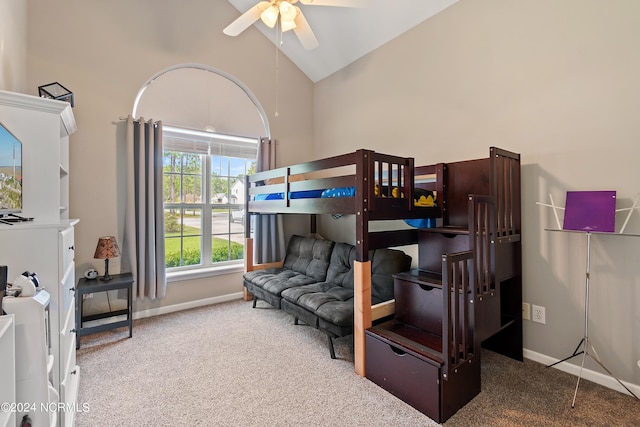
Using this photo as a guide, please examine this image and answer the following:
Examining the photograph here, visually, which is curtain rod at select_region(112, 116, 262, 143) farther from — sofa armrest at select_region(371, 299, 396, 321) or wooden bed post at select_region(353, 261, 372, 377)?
sofa armrest at select_region(371, 299, 396, 321)

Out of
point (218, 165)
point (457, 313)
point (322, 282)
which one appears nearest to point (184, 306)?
point (322, 282)

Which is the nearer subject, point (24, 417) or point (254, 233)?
point (24, 417)

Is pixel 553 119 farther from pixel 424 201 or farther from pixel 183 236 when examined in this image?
pixel 183 236

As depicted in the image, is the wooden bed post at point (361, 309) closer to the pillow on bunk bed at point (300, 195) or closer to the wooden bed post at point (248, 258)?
the pillow on bunk bed at point (300, 195)

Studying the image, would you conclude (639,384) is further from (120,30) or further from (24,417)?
(120,30)

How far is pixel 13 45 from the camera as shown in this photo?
86.7 inches

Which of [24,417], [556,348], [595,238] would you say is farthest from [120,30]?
[556,348]

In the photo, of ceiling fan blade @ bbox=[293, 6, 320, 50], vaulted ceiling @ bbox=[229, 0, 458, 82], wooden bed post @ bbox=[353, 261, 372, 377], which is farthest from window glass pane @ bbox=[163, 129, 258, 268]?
wooden bed post @ bbox=[353, 261, 372, 377]

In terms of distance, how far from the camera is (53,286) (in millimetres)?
1436

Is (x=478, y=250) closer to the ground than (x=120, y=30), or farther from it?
closer to the ground

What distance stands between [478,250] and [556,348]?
1093 mm

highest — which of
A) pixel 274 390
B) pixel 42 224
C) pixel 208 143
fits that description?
pixel 208 143

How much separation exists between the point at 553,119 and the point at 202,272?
147 inches

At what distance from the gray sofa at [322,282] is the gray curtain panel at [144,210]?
1.01 m
